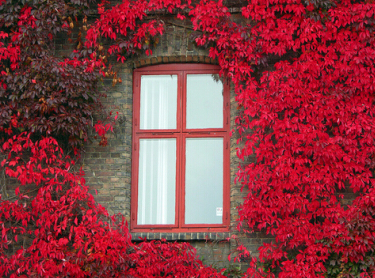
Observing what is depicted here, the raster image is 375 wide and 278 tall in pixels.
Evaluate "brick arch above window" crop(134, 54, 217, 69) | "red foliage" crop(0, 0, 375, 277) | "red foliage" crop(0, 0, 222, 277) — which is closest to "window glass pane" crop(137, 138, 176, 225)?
"red foliage" crop(0, 0, 222, 277)

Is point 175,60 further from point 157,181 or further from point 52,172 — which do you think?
point 52,172

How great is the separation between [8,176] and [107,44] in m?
2.36

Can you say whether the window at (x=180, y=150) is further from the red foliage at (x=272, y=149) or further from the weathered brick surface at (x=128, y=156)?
the red foliage at (x=272, y=149)

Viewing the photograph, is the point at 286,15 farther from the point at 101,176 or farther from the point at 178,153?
the point at 101,176

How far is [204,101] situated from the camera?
7.44 m

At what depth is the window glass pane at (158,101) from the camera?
7430mm

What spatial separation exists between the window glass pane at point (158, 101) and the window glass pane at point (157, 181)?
0.25 m

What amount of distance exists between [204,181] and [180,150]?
1.81 feet

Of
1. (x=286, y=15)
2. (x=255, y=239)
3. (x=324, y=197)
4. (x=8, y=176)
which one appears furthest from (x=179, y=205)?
(x=286, y=15)

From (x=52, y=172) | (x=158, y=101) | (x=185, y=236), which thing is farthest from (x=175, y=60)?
(x=185, y=236)

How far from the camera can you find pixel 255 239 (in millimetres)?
6957

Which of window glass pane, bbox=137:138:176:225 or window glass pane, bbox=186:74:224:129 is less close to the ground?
window glass pane, bbox=186:74:224:129

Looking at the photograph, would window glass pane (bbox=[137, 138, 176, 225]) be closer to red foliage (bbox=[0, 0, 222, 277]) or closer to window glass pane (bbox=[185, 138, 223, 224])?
window glass pane (bbox=[185, 138, 223, 224])

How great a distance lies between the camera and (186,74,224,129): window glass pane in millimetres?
7383
